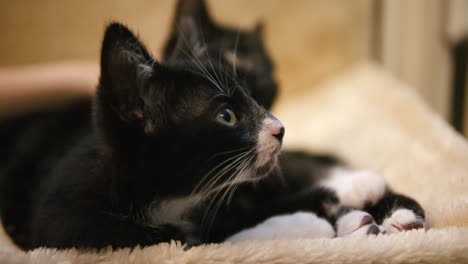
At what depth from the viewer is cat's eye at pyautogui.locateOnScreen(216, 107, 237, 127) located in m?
0.93

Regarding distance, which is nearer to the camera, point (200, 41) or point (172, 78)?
point (172, 78)

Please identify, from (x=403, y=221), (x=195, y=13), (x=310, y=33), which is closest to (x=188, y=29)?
(x=195, y=13)

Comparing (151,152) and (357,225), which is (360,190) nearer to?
(357,225)

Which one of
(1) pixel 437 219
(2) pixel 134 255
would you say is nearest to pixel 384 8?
(1) pixel 437 219

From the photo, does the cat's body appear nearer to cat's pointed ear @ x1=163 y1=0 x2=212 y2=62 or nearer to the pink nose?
the pink nose

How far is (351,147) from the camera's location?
1.57 metres

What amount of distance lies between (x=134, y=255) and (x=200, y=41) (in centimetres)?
72

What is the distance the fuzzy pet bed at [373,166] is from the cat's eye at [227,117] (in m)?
0.25

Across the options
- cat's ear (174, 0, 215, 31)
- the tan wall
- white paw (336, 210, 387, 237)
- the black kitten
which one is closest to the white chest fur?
the black kitten

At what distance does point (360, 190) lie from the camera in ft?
3.57

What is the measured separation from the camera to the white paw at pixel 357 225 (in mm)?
905

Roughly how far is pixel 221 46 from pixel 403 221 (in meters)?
0.79

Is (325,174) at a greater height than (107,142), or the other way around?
(107,142)

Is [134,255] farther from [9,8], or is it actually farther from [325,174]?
[9,8]
